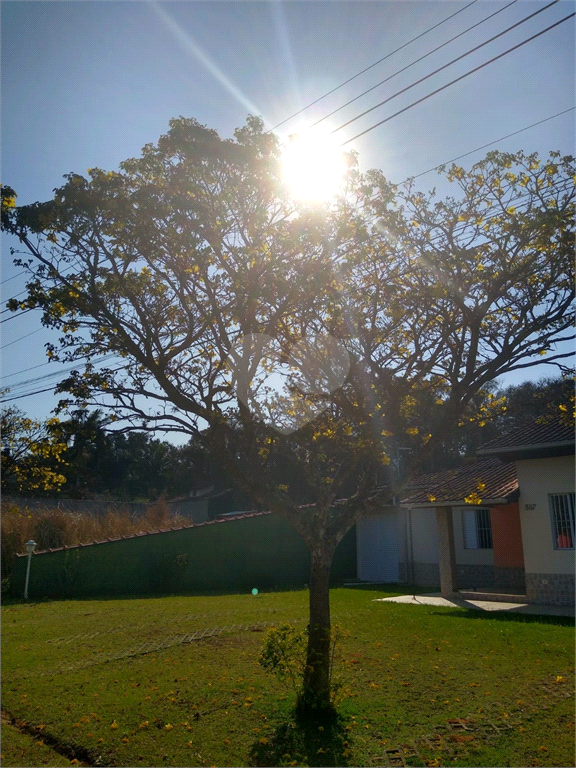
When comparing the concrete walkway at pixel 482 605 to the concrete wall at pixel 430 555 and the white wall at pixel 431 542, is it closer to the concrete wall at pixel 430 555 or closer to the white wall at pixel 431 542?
the concrete wall at pixel 430 555

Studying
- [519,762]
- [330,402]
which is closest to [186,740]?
[519,762]

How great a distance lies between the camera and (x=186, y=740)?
5.66 m

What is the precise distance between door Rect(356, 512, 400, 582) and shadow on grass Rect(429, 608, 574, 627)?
8.49m

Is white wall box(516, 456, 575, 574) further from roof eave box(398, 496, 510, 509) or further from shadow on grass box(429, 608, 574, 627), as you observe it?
shadow on grass box(429, 608, 574, 627)

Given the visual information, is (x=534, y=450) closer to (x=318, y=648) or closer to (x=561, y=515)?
(x=561, y=515)

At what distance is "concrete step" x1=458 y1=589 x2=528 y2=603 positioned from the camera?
1525 cm

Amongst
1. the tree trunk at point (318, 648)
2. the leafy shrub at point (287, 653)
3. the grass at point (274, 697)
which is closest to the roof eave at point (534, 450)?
the grass at point (274, 697)

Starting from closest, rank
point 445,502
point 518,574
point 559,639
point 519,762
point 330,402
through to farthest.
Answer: point 519,762, point 330,402, point 559,639, point 445,502, point 518,574

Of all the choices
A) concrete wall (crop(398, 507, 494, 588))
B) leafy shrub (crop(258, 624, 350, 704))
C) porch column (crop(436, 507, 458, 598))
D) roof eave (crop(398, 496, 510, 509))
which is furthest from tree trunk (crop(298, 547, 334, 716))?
concrete wall (crop(398, 507, 494, 588))

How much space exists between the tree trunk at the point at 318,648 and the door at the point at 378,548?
16256 millimetres

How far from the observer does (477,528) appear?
1981cm

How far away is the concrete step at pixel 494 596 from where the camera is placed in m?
15.3

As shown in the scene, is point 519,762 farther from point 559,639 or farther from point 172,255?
point 172,255

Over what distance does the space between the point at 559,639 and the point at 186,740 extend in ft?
22.5
